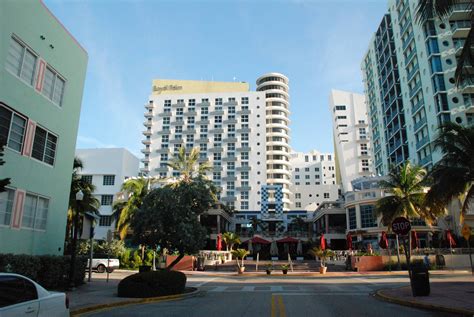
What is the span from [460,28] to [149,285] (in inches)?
2221

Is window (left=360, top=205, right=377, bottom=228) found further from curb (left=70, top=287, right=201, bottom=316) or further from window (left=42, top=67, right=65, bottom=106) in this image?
window (left=42, top=67, right=65, bottom=106)

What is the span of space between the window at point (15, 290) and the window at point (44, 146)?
11548 mm

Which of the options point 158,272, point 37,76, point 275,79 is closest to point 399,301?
point 158,272

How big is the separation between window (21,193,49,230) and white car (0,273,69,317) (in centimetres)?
1034

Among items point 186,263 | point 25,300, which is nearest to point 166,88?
point 186,263

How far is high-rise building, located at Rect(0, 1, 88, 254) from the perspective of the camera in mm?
15523

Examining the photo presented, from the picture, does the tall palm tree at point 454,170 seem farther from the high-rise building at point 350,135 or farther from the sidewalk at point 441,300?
the high-rise building at point 350,135

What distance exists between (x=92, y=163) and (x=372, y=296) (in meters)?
56.7

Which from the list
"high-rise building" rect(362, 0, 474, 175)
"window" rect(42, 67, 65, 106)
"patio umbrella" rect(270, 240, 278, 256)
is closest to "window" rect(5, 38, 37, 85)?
"window" rect(42, 67, 65, 106)

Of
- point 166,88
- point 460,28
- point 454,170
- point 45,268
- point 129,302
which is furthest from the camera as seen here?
point 166,88

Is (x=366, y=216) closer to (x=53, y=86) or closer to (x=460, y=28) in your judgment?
(x=460, y=28)

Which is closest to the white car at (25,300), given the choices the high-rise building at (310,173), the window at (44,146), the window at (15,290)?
the window at (15,290)

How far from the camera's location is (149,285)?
15258 millimetres

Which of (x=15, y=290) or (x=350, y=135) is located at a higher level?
(x=350, y=135)
